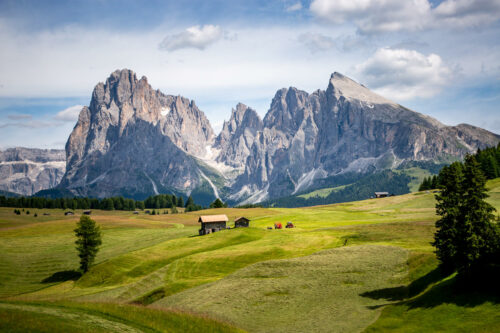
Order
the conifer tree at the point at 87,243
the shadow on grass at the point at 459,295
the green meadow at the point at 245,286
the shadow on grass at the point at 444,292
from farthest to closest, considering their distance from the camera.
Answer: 1. the conifer tree at the point at 87,243
2. the shadow on grass at the point at 444,292
3. the shadow on grass at the point at 459,295
4. the green meadow at the point at 245,286

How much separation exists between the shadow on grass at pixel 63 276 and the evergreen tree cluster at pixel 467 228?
2588 inches

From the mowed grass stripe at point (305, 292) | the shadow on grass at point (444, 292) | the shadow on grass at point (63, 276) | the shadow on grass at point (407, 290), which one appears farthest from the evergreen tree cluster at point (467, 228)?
the shadow on grass at point (63, 276)

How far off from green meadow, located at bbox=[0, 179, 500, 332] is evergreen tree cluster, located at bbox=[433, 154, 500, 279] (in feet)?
9.14

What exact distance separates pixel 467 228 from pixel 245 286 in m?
27.5

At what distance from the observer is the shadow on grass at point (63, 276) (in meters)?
75.2

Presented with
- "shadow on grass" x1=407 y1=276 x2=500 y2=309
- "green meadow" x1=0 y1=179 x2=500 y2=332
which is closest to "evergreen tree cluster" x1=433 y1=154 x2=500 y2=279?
"shadow on grass" x1=407 y1=276 x2=500 y2=309

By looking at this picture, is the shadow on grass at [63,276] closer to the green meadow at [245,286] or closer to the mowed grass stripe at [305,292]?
the green meadow at [245,286]

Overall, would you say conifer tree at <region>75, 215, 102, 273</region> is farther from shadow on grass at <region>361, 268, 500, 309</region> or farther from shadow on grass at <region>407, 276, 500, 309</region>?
shadow on grass at <region>407, 276, 500, 309</region>

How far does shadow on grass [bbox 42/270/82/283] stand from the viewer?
75.2 m

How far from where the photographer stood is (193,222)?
15100cm

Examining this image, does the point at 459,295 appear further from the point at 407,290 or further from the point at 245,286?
the point at 245,286

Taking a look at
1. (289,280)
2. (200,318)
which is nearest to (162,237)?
(289,280)

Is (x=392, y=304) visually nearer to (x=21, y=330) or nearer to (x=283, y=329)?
(x=283, y=329)

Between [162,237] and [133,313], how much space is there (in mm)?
74982
